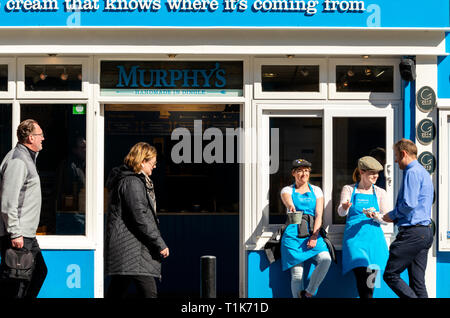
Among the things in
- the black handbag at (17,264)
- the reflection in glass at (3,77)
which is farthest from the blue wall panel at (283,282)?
the reflection in glass at (3,77)

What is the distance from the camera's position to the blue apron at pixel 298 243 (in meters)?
6.81

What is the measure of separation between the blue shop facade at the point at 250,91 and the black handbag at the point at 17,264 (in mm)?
1147

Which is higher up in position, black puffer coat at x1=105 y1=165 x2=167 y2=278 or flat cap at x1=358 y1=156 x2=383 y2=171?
flat cap at x1=358 y1=156 x2=383 y2=171

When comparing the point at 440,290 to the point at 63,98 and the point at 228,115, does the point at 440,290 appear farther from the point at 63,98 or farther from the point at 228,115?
the point at 63,98

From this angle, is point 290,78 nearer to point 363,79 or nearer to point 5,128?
point 363,79

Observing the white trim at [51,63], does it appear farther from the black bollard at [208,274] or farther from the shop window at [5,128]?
the black bollard at [208,274]

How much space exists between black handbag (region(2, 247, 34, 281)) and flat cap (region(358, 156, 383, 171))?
3422 mm

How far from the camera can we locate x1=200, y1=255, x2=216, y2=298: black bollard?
568 cm

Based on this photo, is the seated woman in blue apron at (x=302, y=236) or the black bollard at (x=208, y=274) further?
the seated woman in blue apron at (x=302, y=236)

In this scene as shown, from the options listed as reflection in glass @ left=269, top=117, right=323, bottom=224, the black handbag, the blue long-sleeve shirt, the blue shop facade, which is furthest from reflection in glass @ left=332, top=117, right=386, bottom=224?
the black handbag

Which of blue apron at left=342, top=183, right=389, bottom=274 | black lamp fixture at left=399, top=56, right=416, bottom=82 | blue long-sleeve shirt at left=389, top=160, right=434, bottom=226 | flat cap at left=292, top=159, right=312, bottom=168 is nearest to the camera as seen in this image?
blue long-sleeve shirt at left=389, top=160, right=434, bottom=226

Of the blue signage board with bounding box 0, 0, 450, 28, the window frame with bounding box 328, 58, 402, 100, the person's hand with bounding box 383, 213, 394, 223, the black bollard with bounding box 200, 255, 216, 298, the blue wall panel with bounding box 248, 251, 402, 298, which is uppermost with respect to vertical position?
the blue signage board with bounding box 0, 0, 450, 28

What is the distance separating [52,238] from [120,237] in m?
1.82

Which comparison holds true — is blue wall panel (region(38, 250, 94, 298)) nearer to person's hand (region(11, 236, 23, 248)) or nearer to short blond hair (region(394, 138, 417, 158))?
person's hand (region(11, 236, 23, 248))
